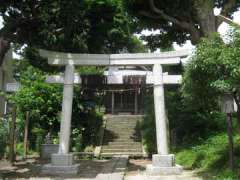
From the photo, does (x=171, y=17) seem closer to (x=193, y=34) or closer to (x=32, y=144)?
(x=193, y=34)

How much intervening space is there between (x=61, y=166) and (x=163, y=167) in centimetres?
327

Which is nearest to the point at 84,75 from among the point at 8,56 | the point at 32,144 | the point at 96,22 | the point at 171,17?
the point at 96,22

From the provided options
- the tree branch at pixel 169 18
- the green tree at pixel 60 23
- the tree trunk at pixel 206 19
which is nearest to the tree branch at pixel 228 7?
the tree trunk at pixel 206 19

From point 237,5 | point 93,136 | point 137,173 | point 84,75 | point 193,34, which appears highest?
point 237,5

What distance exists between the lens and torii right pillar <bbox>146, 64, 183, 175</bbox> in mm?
12523

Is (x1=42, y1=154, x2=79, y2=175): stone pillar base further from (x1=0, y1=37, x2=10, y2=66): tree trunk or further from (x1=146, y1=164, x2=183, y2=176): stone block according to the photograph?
(x1=0, y1=37, x2=10, y2=66): tree trunk

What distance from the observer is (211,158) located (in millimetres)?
12805

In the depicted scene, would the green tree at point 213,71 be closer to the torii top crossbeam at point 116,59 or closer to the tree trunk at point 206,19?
the torii top crossbeam at point 116,59

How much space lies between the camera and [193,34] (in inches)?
643

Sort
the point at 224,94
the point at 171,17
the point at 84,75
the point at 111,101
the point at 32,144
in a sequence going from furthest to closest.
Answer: the point at 111,101, the point at 32,144, the point at 171,17, the point at 84,75, the point at 224,94

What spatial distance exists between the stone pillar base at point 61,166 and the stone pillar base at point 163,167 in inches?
96.6

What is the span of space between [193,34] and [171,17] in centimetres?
114

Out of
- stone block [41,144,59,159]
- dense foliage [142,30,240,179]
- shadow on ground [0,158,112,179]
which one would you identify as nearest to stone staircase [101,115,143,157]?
dense foliage [142,30,240,179]

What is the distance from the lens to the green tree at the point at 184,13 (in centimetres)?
1554
